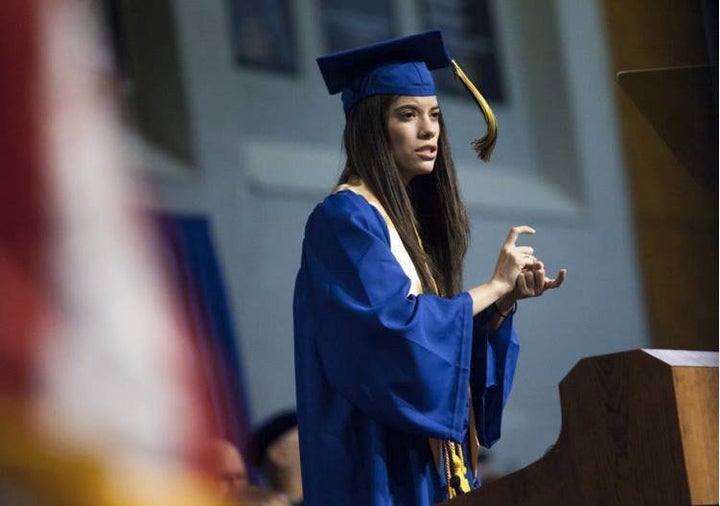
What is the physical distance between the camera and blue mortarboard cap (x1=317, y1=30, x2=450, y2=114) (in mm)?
3775

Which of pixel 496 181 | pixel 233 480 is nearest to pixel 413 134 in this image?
pixel 233 480

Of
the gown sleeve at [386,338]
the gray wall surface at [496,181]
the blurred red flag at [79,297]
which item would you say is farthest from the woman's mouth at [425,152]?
the gray wall surface at [496,181]

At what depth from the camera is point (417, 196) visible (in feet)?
12.8

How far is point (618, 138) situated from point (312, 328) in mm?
6164

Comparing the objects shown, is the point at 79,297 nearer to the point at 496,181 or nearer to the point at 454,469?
the point at 496,181

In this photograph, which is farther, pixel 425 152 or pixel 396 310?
pixel 425 152

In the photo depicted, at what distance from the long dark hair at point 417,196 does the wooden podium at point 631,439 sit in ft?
2.26

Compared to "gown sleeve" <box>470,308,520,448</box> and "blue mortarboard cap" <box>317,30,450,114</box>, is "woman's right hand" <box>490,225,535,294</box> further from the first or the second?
"blue mortarboard cap" <box>317,30,450,114</box>

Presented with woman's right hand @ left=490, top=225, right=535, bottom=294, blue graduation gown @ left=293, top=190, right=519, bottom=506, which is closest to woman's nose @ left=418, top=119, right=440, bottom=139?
blue graduation gown @ left=293, top=190, right=519, bottom=506

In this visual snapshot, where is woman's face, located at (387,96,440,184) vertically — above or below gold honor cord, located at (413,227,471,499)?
above

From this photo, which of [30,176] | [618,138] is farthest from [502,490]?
[618,138]

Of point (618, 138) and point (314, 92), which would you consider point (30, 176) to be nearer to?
point (314, 92)

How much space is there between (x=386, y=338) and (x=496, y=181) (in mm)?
5415

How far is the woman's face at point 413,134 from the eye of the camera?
373cm
